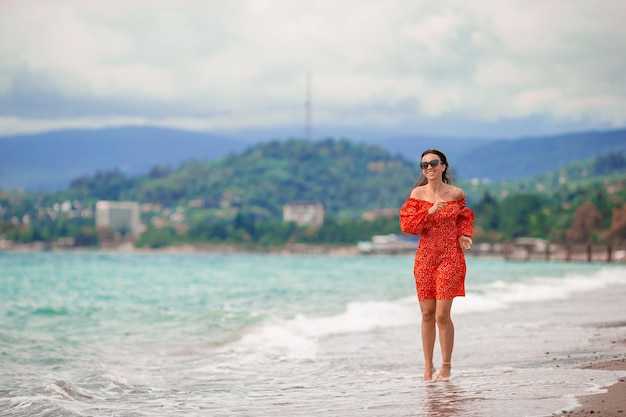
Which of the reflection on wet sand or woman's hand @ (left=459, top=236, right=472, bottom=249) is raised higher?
woman's hand @ (left=459, top=236, right=472, bottom=249)

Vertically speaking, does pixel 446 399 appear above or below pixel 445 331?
below

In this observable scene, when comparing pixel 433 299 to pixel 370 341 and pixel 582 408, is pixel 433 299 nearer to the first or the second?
pixel 582 408

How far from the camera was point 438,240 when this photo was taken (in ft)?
27.8

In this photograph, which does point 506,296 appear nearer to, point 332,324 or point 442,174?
point 332,324

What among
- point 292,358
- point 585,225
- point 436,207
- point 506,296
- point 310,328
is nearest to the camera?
point 436,207

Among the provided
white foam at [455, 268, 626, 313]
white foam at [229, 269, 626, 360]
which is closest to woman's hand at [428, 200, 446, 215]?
white foam at [229, 269, 626, 360]

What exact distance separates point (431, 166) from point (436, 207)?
1.28ft

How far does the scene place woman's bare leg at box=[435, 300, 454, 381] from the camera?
8445mm

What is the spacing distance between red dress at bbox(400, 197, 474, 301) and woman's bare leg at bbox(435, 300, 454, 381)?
9 centimetres

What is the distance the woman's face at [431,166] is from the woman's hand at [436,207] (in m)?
0.25

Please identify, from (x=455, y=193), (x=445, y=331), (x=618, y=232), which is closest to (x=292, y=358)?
(x=445, y=331)

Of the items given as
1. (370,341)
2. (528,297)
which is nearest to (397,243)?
(528,297)

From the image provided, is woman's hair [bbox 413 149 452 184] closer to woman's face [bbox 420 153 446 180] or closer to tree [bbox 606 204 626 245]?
woman's face [bbox 420 153 446 180]

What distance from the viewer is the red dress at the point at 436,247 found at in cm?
838
